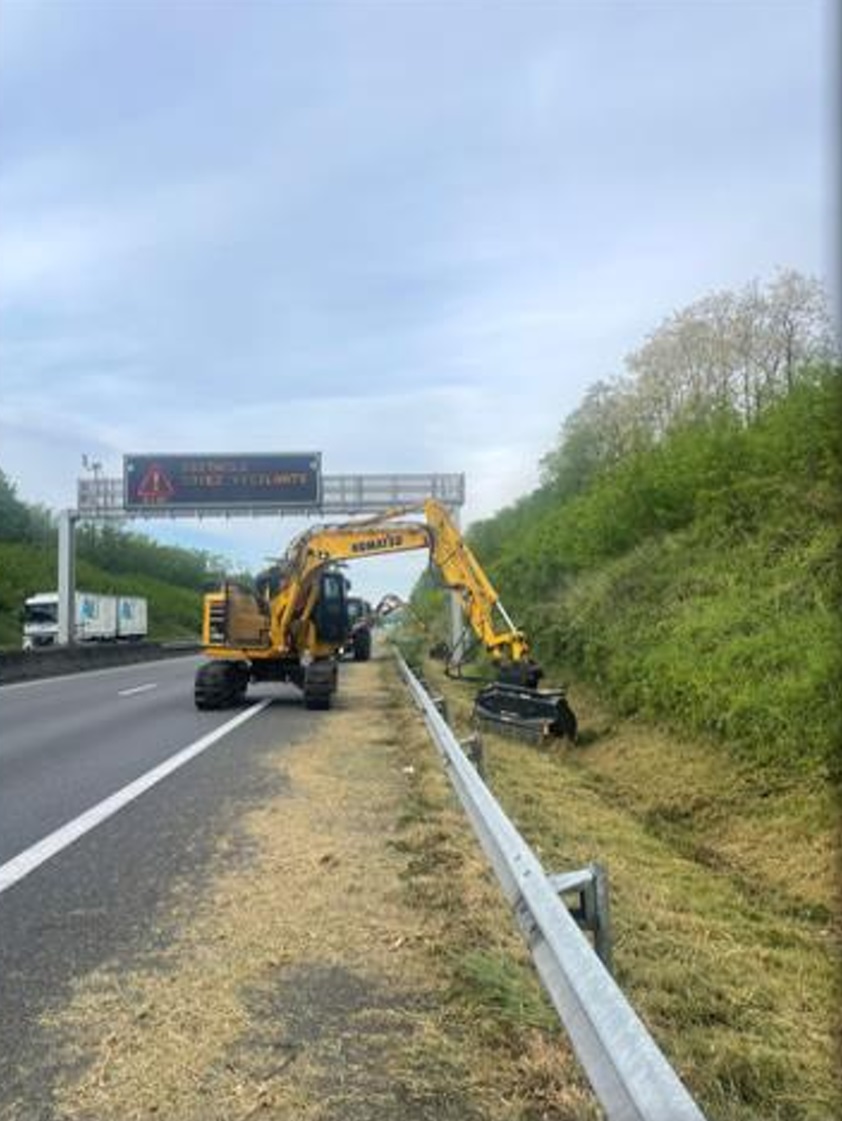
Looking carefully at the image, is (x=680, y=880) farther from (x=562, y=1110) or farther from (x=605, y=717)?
(x=605, y=717)

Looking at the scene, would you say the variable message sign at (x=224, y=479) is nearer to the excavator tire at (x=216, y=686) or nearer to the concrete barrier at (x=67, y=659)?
the concrete barrier at (x=67, y=659)

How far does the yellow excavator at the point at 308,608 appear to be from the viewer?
21266 mm

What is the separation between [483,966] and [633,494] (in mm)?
21449

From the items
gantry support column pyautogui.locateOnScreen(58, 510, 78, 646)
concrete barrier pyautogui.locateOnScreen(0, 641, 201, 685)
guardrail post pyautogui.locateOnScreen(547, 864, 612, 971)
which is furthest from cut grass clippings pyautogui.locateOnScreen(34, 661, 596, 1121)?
gantry support column pyautogui.locateOnScreen(58, 510, 78, 646)

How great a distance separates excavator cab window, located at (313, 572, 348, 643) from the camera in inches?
909

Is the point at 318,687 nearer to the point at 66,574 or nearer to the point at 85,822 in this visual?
the point at 85,822

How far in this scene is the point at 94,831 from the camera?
30.5 ft

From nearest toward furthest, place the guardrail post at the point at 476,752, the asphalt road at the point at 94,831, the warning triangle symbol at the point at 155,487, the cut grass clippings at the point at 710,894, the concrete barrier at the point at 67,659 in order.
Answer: the cut grass clippings at the point at 710,894 < the asphalt road at the point at 94,831 < the guardrail post at the point at 476,752 < the concrete barrier at the point at 67,659 < the warning triangle symbol at the point at 155,487

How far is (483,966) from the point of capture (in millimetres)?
5473

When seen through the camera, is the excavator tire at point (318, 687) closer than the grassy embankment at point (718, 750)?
No

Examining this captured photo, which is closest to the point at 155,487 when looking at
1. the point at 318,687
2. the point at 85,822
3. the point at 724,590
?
the point at 318,687

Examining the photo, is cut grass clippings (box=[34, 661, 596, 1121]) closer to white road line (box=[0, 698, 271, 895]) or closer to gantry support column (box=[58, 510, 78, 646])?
white road line (box=[0, 698, 271, 895])

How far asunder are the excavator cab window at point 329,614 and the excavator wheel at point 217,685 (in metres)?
1.86

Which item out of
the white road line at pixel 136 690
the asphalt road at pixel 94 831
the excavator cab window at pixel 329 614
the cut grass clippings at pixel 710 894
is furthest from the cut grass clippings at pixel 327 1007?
the white road line at pixel 136 690
